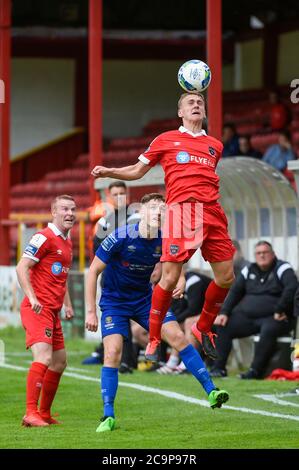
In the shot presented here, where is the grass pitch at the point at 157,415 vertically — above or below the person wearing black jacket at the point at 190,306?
below

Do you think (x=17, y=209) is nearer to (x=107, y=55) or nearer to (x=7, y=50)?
(x=107, y=55)

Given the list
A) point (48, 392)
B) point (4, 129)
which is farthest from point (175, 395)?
point (4, 129)

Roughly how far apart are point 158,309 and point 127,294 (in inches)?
19.4

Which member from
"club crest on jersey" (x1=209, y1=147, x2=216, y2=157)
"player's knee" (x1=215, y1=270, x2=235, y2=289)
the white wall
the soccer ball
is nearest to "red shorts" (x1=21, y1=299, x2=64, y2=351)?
"player's knee" (x1=215, y1=270, x2=235, y2=289)

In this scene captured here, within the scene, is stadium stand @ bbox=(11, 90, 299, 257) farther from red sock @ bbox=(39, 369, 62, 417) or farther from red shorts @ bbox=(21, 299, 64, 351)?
red shorts @ bbox=(21, 299, 64, 351)

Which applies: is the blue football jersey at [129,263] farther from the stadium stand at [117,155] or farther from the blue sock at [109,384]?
the stadium stand at [117,155]

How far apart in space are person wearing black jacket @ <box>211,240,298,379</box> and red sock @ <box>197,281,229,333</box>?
11.4ft

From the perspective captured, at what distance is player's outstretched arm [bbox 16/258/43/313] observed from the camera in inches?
395

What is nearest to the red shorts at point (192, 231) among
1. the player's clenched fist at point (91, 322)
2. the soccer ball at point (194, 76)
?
the player's clenched fist at point (91, 322)

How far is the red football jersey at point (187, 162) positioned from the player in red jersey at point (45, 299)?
97cm

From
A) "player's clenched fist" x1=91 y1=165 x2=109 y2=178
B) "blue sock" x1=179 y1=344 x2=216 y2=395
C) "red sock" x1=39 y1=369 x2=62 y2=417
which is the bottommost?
"red sock" x1=39 y1=369 x2=62 y2=417

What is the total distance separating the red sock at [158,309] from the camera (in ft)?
32.5
